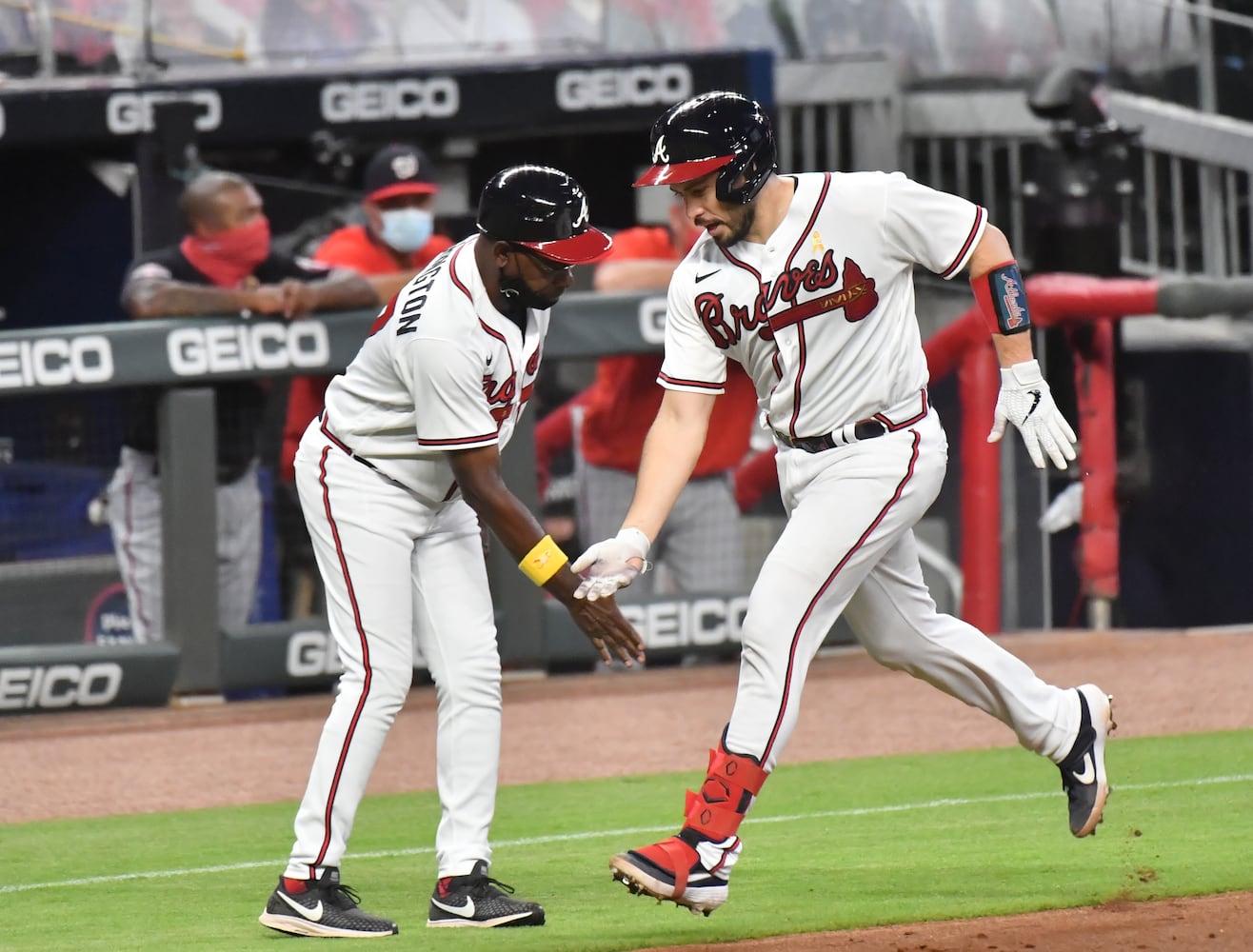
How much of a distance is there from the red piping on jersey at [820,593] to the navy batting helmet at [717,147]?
76 cm

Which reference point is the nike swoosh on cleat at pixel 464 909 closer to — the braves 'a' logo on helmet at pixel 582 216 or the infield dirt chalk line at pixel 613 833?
the infield dirt chalk line at pixel 613 833

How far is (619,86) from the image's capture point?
1128 centimetres

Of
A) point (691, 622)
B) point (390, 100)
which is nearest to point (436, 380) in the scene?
point (691, 622)

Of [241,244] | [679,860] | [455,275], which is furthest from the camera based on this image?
[241,244]

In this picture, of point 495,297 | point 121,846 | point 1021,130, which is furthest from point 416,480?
point 1021,130

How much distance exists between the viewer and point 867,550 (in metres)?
5.00

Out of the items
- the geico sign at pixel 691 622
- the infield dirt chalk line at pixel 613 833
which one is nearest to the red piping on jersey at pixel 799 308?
the infield dirt chalk line at pixel 613 833

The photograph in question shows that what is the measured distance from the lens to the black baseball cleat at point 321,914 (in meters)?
4.79

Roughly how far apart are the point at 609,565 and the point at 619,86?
6.95m

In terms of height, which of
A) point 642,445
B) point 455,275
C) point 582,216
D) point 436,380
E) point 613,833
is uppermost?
point 582,216

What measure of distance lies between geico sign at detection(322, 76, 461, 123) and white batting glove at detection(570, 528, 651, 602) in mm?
6781

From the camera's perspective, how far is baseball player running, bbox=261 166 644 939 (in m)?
4.84

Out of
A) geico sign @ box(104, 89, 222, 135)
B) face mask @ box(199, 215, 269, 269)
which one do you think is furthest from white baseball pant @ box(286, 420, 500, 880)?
geico sign @ box(104, 89, 222, 135)

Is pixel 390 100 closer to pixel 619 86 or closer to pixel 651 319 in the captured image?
pixel 619 86
